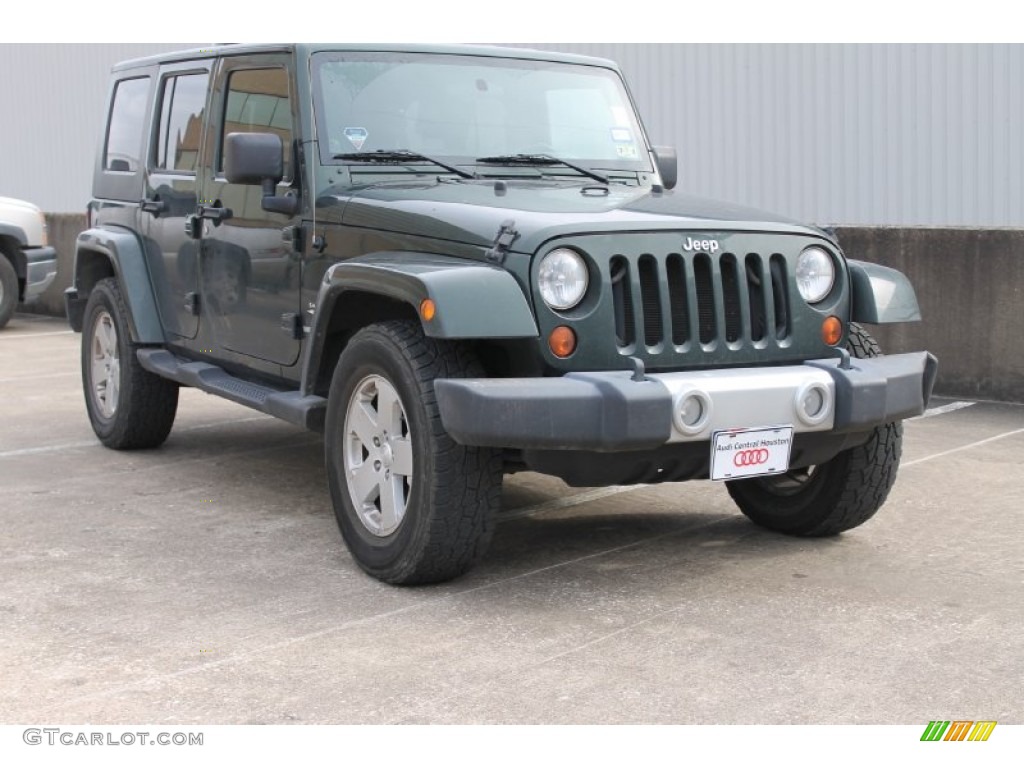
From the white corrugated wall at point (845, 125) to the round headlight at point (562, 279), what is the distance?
27.3ft

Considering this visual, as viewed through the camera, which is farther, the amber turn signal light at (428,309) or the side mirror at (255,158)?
the side mirror at (255,158)

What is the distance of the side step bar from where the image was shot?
18.0 ft

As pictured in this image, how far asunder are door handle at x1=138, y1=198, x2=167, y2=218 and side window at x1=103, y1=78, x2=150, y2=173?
30 centimetres

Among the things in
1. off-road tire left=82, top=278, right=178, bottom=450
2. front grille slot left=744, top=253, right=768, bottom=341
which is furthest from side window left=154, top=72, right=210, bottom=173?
front grille slot left=744, top=253, right=768, bottom=341

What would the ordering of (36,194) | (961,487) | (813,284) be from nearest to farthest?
(813,284) < (961,487) < (36,194)

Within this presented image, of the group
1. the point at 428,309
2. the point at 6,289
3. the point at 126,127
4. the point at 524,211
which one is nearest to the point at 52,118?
the point at 6,289

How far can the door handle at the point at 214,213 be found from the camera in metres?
6.34

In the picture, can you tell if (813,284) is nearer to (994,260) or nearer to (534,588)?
(534,588)

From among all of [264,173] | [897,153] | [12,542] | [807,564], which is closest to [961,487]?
[807,564]

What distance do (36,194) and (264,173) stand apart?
16.9 meters

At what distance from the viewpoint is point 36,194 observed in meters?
21.3

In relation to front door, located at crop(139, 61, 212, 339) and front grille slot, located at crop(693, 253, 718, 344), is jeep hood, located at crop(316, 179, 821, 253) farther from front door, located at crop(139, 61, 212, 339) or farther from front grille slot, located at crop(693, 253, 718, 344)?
front door, located at crop(139, 61, 212, 339)

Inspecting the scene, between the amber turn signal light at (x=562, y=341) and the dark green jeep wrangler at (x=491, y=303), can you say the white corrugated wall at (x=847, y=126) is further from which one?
the amber turn signal light at (x=562, y=341)
